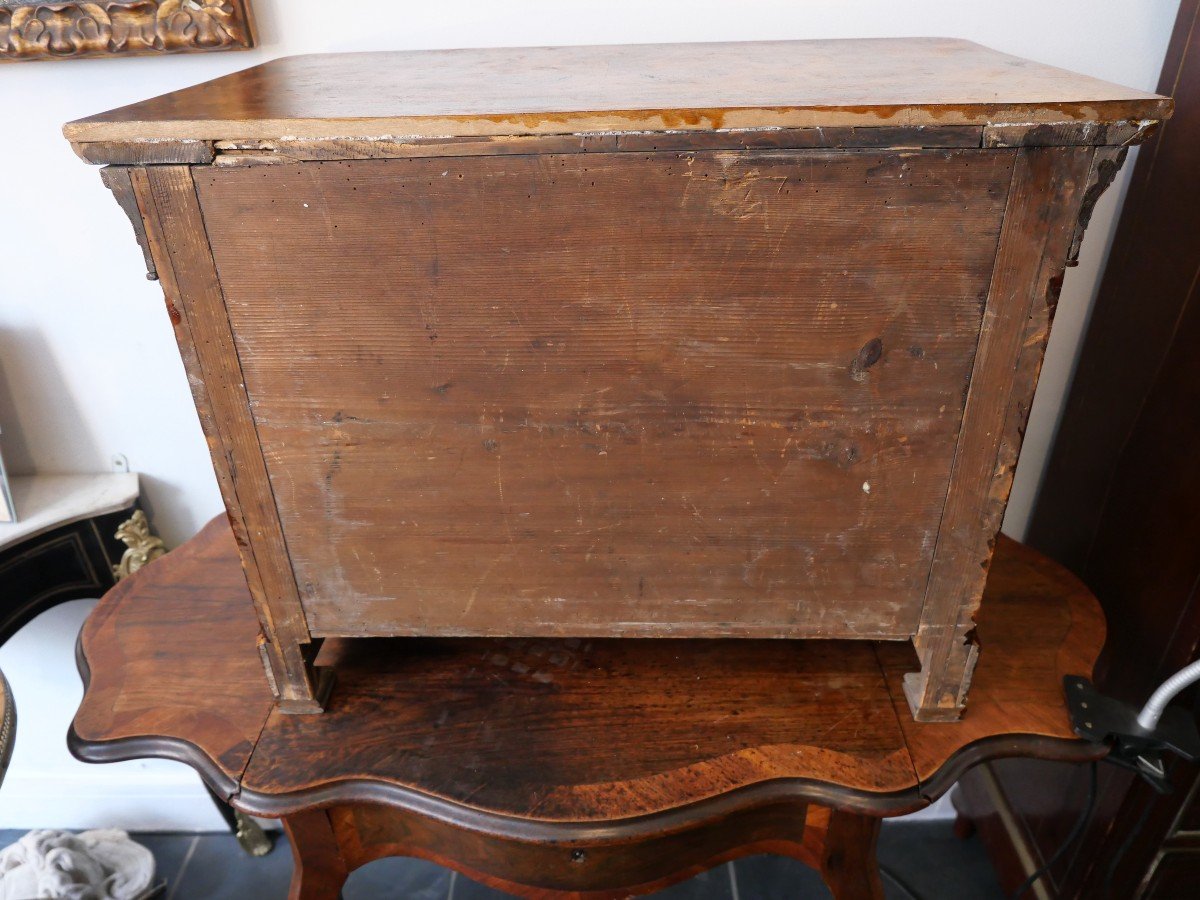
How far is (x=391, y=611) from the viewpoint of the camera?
815mm

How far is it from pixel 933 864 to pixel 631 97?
151cm

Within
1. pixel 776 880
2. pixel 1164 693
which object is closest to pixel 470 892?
pixel 776 880

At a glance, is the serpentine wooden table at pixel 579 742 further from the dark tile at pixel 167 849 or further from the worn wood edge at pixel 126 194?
the dark tile at pixel 167 849

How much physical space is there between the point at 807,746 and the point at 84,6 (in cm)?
118

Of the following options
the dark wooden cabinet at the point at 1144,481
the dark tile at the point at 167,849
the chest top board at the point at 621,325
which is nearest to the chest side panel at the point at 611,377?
the chest top board at the point at 621,325

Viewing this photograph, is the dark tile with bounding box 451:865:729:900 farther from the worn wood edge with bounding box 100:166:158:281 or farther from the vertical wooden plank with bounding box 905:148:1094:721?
the worn wood edge with bounding box 100:166:158:281

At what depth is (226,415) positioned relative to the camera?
0.72m

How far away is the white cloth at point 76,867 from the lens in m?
1.40

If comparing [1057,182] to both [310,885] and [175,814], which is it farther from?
[175,814]

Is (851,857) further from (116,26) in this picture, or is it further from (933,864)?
(116,26)

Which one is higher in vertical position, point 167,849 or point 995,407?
point 995,407

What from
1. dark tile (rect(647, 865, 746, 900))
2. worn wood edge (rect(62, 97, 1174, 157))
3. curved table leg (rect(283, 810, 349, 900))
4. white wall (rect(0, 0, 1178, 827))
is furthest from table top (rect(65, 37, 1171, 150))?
dark tile (rect(647, 865, 746, 900))

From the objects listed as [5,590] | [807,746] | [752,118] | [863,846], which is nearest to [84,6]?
[5,590]

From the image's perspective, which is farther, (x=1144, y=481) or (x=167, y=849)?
(x=167, y=849)
